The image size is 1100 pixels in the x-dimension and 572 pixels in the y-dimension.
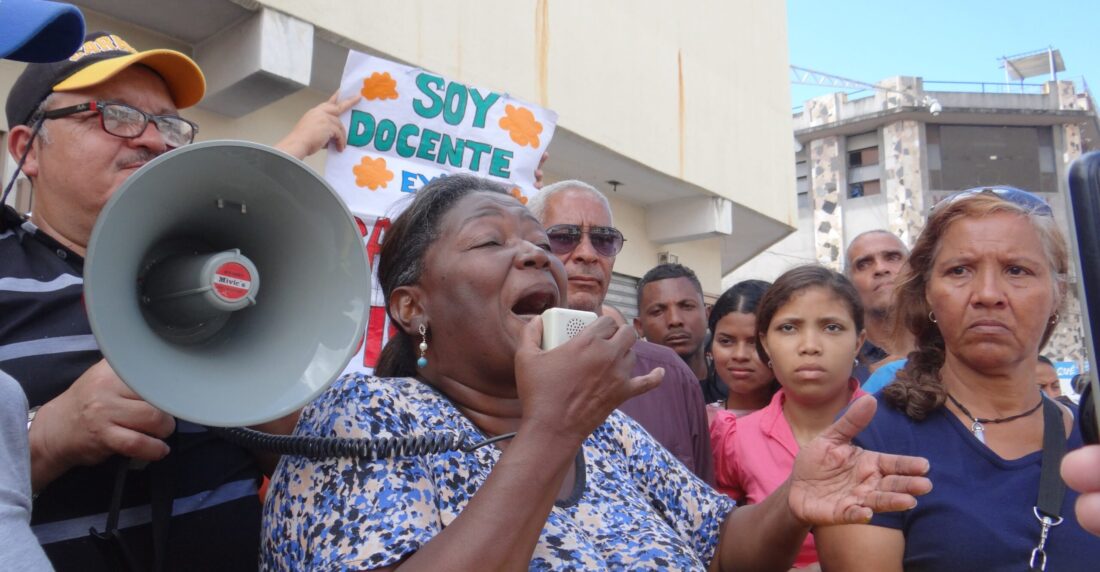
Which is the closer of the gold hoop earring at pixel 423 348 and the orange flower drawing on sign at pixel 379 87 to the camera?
the gold hoop earring at pixel 423 348

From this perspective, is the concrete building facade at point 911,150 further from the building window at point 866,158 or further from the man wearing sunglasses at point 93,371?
the man wearing sunglasses at point 93,371

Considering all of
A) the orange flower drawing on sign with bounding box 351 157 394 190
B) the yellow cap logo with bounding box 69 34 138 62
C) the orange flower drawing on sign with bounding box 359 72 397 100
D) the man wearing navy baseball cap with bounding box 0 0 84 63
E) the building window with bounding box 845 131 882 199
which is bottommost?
the man wearing navy baseball cap with bounding box 0 0 84 63

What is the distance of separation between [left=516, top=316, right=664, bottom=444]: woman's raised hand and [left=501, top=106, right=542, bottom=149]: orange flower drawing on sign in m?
2.14

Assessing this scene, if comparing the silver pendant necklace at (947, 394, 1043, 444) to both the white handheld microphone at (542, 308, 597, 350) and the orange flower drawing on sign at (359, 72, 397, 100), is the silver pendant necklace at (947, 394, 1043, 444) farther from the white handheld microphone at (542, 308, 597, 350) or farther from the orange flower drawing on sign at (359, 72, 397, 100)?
the orange flower drawing on sign at (359, 72, 397, 100)

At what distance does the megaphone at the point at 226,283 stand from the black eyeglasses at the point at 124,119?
0.41 metres

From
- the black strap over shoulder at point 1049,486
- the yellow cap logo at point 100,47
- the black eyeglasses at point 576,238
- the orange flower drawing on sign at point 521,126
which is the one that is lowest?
the black strap over shoulder at point 1049,486

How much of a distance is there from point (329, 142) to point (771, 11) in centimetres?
882

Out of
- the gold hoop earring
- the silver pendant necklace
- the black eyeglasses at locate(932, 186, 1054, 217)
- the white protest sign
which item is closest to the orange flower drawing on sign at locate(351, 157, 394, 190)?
the white protest sign

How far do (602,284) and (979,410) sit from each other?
1.40 metres

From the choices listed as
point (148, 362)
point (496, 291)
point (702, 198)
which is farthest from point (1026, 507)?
point (702, 198)

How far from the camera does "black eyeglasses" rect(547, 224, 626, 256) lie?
10.6 ft

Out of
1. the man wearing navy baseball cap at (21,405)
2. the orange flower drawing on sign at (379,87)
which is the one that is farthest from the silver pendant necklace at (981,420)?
the orange flower drawing on sign at (379,87)

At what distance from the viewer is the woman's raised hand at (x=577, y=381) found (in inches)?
59.0

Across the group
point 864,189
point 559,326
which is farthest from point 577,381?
point 864,189
